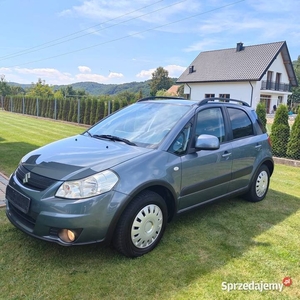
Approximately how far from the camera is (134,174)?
2.75 meters

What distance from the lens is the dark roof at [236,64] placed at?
103 ft

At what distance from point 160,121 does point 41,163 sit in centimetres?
146

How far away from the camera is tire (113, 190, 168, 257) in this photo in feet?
8.89

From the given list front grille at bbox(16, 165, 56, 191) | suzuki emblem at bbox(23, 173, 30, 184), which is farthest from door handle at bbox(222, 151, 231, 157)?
suzuki emblem at bbox(23, 173, 30, 184)

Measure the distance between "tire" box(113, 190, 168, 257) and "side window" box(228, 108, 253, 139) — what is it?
1.75 meters

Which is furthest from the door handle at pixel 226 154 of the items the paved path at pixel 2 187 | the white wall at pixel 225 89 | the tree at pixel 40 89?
the tree at pixel 40 89

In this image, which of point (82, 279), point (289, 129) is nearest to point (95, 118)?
point (289, 129)

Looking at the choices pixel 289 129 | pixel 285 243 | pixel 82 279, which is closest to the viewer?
pixel 82 279

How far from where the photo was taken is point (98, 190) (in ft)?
8.37

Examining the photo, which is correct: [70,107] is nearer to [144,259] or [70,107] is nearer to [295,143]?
[295,143]

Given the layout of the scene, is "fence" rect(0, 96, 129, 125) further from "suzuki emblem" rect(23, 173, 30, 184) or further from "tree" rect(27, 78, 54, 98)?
"tree" rect(27, 78, 54, 98)

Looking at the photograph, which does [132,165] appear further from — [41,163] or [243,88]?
[243,88]

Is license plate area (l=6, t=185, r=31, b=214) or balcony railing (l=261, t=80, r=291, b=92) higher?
balcony railing (l=261, t=80, r=291, b=92)

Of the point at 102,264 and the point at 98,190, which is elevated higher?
the point at 98,190
